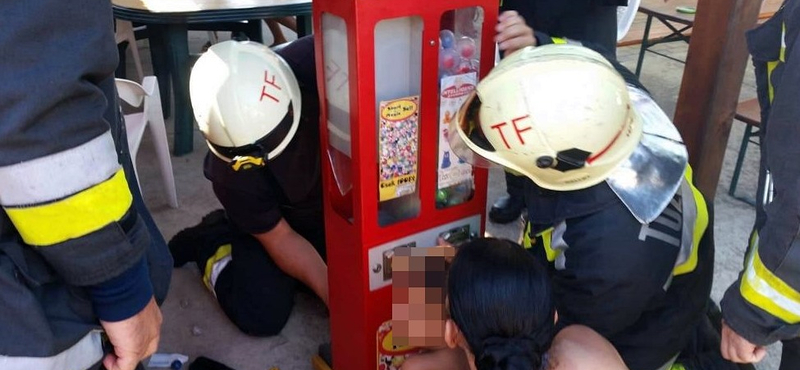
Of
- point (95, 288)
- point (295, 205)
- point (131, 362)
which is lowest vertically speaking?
point (295, 205)

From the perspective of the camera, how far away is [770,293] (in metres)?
1.42

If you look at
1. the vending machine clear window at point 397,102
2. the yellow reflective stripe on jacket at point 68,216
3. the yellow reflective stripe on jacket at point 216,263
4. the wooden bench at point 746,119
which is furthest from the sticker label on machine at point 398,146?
the wooden bench at point 746,119

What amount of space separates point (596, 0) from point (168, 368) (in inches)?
82.6

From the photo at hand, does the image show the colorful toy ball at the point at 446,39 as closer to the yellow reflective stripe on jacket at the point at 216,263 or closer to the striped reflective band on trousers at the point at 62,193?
the striped reflective band on trousers at the point at 62,193

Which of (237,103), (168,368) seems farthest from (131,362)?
(168,368)

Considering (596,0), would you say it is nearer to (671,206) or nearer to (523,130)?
(671,206)

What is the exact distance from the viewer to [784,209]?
1396 mm

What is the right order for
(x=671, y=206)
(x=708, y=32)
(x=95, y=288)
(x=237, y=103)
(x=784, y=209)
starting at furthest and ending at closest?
(x=708, y=32), (x=237, y=103), (x=671, y=206), (x=784, y=209), (x=95, y=288)

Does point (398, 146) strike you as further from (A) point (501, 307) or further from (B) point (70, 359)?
(B) point (70, 359)

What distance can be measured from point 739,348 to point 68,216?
141 cm

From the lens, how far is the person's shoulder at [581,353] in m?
1.51

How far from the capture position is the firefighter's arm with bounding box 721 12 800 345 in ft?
4.52

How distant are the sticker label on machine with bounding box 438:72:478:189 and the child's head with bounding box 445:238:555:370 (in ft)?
1.38

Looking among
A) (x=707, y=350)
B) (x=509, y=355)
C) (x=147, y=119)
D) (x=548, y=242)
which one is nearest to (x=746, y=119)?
(x=707, y=350)
